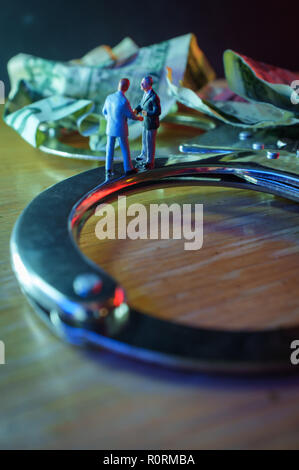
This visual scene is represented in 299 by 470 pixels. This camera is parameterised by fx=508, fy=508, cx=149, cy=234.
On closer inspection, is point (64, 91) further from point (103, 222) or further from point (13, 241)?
point (13, 241)

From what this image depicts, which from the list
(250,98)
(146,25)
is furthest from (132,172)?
(146,25)

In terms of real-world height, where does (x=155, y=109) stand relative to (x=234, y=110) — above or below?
below

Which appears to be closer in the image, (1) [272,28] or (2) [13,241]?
(2) [13,241]

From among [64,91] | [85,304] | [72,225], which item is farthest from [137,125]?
[85,304]

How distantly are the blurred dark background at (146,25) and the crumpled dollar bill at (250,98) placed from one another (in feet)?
1.88

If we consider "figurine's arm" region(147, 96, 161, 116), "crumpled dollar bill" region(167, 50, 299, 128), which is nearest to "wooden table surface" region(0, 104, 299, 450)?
"figurine's arm" region(147, 96, 161, 116)

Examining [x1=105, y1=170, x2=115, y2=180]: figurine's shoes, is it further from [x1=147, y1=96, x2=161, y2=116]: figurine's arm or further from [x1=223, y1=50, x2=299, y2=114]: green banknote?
Answer: [x1=223, y1=50, x2=299, y2=114]: green banknote

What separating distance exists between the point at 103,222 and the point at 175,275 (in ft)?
0.42

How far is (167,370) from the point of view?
0.98ft

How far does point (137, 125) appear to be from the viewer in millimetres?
731

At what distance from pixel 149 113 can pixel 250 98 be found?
330 millimetres

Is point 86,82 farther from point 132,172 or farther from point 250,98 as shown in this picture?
point 132,172

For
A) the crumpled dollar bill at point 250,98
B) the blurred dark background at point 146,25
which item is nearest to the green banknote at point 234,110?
the crumpled dollar bill at point 250,98

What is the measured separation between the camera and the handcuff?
28 cm
